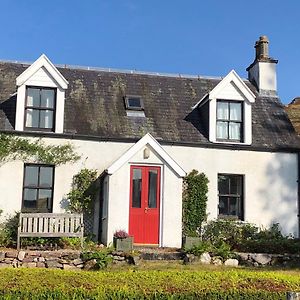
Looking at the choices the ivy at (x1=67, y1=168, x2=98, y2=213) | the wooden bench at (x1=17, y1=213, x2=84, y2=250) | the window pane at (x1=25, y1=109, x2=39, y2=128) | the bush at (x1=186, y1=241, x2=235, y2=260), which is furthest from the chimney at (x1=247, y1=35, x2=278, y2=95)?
the wooden bench at (x1=17, y1=213, x2=84, y2=250)

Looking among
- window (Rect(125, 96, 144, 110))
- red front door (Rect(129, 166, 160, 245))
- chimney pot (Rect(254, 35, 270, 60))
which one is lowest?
red front door (Rect(129, 166, 160, 245))

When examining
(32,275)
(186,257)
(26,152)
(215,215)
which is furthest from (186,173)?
(32,275)

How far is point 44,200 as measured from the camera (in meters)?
20.9

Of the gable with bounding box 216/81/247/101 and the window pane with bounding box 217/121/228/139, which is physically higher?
the gable with bounding box 216/81/247/101

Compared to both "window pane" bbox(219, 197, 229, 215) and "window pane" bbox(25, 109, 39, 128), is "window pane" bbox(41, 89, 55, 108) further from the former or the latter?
"window pane" bbox(219, 197, 229, 215)

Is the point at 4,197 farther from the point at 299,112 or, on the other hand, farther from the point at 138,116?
the point at 299,112

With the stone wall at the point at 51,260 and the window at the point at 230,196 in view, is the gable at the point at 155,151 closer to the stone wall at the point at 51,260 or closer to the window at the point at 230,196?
the window at the point at 230,196

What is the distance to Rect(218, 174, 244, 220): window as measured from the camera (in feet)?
73.3

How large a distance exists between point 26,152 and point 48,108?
76.5 inches

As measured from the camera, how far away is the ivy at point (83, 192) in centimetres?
2075

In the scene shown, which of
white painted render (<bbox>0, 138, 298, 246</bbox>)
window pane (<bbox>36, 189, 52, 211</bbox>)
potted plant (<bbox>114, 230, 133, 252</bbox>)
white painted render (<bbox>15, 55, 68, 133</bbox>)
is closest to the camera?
potted plant (<bbox>114, 230, 133, 252</bbox>)

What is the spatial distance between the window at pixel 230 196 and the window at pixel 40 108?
7.24 meters

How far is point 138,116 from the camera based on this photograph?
22.8m

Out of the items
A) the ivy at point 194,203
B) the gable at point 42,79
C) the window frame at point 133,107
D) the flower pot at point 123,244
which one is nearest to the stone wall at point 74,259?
the flower pot at point 123,244
